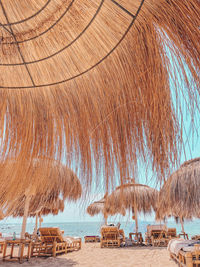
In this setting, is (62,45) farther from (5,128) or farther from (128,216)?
(128,216)

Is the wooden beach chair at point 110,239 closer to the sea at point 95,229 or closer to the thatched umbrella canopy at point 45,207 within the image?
the sea at point 95,229

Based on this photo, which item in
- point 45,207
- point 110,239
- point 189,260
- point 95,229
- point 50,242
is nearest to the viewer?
point 95,229

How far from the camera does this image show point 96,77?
843mm

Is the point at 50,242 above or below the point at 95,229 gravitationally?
below

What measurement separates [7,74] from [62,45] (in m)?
0.29

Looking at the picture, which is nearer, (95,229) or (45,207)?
(95,229)

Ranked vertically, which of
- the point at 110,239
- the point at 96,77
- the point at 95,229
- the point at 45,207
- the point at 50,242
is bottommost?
the point at 110,239

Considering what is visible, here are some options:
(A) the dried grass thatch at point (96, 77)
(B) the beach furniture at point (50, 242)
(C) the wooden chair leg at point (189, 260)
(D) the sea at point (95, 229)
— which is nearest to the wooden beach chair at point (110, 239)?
(D) the sea at point (95, 229)

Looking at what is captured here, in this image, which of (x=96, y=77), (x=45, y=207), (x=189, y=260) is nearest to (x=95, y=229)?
(x=96, y=77)

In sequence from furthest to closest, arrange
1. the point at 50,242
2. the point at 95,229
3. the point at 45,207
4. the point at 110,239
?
the point at 45,207
the point at 110,239
the point at 50,242
the point at 95,229

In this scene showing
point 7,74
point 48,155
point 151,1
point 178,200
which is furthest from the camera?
point 178,200

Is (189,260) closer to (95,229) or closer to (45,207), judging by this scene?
(95,229)

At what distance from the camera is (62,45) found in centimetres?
82

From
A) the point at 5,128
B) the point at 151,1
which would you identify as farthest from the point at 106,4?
the point at 5,128
